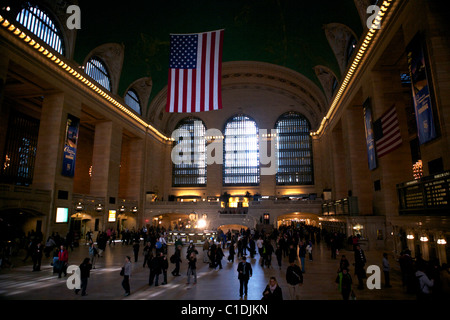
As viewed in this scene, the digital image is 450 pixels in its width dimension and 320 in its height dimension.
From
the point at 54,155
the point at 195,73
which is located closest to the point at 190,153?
the point at 54,155

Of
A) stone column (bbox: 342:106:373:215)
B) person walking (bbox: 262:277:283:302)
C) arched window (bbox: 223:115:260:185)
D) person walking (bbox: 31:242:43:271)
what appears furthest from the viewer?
arched window (bbox: 223:115:260:185)

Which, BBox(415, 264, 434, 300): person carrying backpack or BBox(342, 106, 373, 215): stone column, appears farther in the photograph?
BBox(342, 106, 373, 215): stone column

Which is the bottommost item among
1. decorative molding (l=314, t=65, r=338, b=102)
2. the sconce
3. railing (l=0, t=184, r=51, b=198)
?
the sconce

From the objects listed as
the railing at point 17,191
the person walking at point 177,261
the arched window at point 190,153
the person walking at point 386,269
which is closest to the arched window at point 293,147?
the arched window at point 190,153

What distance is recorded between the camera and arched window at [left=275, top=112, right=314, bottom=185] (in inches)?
1665

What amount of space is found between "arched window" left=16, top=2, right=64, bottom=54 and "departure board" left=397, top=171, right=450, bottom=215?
77.4ft

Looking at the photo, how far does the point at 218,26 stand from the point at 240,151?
20.8m

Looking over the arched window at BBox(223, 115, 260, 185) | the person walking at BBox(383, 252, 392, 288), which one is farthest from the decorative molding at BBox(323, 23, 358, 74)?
the arched window at BBox(223, 115, 260, 185)

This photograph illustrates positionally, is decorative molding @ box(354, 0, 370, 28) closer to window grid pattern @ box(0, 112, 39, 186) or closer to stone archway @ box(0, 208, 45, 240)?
stone archway @ box(0, 208, 45, 240)

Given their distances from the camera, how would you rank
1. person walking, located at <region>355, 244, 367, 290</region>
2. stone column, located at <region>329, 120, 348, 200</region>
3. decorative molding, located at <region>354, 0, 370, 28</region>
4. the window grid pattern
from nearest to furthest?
person walking, located at <region>355, 244, 367, 290</region>, decorative molding, located at <region>354, 0, 370, 28</region>, the window grid pattern, stone column, located at <region>329, 120, 348, 200</region>

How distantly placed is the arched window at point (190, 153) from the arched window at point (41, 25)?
24.5 meters
